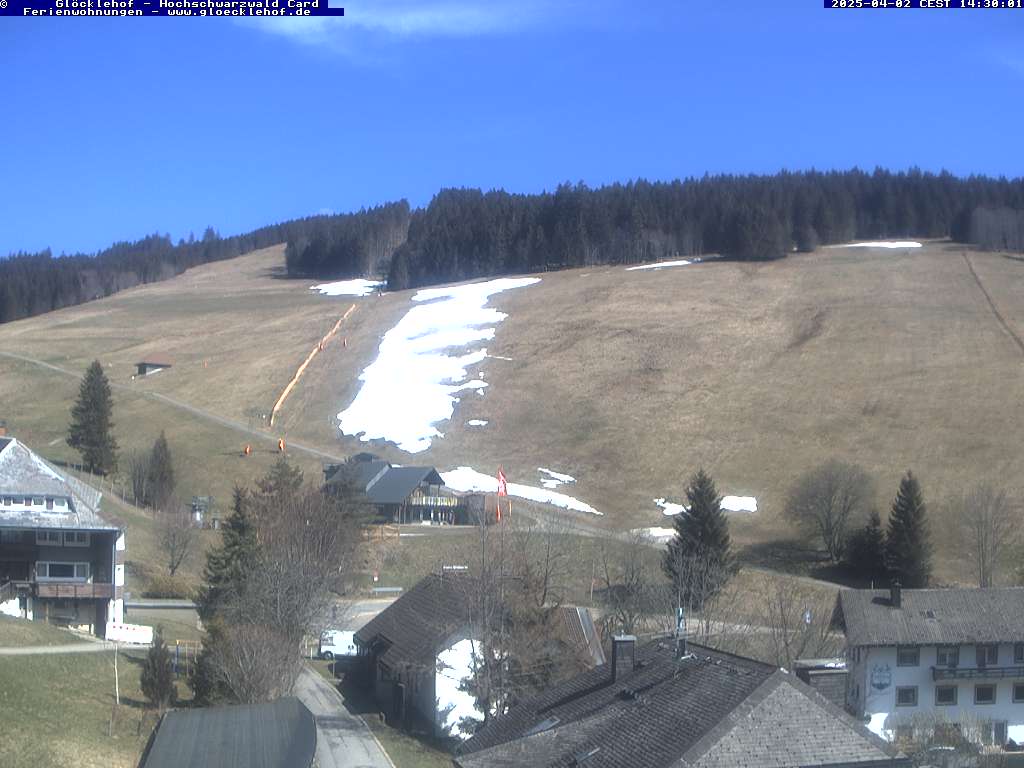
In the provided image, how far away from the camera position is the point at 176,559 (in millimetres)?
51094

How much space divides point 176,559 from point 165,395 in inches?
1524

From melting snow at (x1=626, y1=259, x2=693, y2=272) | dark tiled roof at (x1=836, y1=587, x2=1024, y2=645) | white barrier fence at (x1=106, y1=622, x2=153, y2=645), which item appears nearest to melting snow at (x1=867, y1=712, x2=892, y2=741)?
dark tiled roof at (x1=836, y1=587, x2=1024, y2=645)

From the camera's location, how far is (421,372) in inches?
3578

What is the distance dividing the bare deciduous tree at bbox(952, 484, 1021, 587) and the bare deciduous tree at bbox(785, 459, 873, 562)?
458cm

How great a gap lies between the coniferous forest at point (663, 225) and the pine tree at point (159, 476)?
236ft

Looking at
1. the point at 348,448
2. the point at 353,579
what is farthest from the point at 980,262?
the point at 353,579

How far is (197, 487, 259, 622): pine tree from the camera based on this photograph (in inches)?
1430

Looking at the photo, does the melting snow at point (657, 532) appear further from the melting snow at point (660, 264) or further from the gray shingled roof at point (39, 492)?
the melting snow at point (660, 264)

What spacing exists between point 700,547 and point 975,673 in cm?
1330

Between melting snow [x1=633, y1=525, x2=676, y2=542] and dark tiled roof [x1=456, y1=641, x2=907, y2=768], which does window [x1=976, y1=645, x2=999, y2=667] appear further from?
dark tiled roof [x1=456, y1=641, x2=907, y2=768]

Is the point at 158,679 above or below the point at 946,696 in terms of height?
above

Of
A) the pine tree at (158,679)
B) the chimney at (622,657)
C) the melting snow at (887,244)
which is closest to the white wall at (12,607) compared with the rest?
the pine tree at (158,679)

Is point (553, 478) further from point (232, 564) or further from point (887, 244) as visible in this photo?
point (887, 244)

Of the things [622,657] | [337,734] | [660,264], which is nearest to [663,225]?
[660,264]
